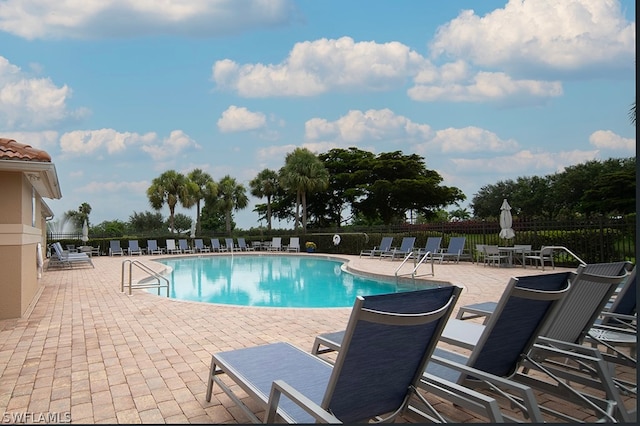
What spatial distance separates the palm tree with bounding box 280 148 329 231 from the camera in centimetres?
3103

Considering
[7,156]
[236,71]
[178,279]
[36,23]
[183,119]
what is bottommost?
[178,279]

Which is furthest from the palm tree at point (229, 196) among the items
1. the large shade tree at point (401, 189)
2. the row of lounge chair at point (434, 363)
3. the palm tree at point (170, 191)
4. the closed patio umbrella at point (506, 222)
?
the row of lounge chair at point (434, 363)

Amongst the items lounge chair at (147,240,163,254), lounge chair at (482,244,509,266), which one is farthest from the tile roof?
lounge chair at (147,240,163,254)

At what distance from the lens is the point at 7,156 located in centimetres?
Result: 601

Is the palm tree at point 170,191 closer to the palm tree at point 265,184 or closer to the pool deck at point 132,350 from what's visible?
the palm tree at point 265,184

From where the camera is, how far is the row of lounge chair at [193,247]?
2392cm

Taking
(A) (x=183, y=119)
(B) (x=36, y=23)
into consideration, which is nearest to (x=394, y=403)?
(B) (x=36, y=23)

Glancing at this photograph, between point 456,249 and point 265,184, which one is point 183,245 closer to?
point 265,184

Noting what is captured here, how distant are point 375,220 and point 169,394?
140 feet

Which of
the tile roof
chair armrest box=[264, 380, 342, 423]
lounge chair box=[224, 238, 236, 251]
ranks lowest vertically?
lounge chair box=[224, 238, 236, 251]

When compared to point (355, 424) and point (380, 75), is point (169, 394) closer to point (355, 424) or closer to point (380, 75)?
point (355, 424)

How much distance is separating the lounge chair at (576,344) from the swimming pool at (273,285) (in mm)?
6387

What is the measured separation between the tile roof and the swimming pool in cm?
535

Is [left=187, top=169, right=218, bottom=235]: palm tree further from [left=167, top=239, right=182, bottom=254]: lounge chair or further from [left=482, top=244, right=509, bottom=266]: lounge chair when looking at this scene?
[left=482, top=244, right=509, bottom=266]: lounge chair
